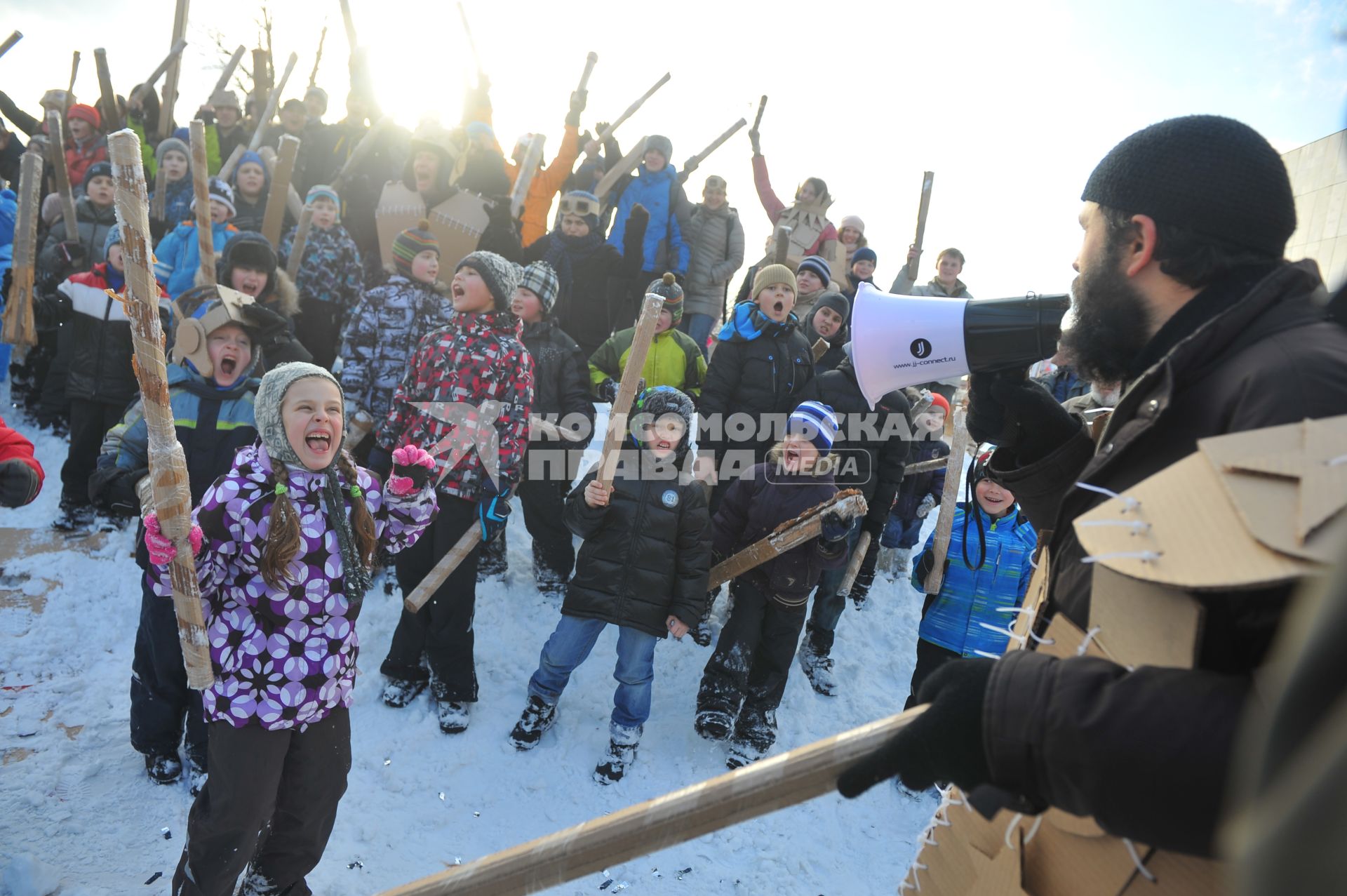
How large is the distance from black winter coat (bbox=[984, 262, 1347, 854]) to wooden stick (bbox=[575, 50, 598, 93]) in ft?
28.3

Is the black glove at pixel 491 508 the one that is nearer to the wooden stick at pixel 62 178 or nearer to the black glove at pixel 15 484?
the black glove at pixel 15 484

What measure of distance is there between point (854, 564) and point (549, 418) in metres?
2.40

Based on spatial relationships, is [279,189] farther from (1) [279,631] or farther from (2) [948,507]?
(2) [948,507]

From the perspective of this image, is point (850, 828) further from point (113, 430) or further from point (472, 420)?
point (113, 430)

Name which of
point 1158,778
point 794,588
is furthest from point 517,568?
point 1158,778

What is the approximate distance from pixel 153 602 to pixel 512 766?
1.92 m

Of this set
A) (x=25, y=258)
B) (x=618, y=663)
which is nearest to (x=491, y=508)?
(x=618, y=663)

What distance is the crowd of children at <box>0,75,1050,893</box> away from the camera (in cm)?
273

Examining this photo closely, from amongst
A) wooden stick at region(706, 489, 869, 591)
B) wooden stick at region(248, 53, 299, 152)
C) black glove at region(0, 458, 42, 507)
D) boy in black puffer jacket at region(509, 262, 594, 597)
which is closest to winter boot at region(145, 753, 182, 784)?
black glove at region(0, 458, 42, 507)

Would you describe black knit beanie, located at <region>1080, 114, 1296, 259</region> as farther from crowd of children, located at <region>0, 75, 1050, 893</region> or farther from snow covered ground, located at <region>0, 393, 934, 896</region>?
snow covered ground, located at <region>0, 393, 934, 896</region>

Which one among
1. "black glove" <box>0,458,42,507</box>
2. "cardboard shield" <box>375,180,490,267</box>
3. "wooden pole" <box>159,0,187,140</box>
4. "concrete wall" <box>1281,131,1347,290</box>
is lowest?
"black glove" <box>0,458,42,507</box>

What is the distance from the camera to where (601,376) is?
243 inches

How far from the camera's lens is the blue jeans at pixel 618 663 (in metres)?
4.38

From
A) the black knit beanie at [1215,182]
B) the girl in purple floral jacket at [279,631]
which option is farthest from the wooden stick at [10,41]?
the black knit beanie at [1215,182]
